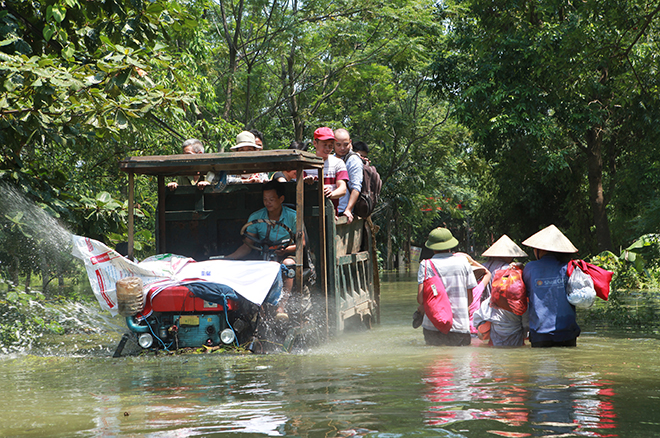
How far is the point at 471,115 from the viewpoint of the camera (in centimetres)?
2205

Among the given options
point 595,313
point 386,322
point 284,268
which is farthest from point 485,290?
point 595,313

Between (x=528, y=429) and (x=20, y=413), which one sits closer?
(x=528, y=429)

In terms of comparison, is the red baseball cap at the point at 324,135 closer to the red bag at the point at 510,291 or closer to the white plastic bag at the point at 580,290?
the red bag at the point at 510,291

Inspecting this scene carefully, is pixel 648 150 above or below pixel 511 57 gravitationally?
below

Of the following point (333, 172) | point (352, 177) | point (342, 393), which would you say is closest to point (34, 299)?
point (333, 172)

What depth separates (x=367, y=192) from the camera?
10547mm

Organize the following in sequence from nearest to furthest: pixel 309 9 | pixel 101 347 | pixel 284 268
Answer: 1. pixel 284 268
2. pixel 101 347
3. pixel 309 9

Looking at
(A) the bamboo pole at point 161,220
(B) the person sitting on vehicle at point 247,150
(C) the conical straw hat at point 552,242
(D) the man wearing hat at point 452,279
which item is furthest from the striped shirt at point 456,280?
(A) the bamboo pole at point 161,220

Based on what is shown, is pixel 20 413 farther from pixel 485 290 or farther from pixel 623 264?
pixel 623 264

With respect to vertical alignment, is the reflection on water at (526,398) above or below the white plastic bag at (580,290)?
below

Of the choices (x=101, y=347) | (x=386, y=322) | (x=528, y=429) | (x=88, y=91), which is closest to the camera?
(x=528, y=429)

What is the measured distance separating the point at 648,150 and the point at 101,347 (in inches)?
709

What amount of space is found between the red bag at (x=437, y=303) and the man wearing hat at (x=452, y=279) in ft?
0.21

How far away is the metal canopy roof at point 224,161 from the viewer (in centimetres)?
799
